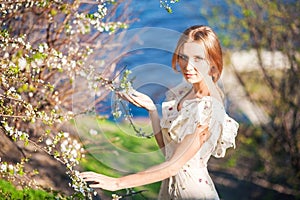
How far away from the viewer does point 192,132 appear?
1943mm

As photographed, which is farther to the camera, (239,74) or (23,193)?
(239,74)

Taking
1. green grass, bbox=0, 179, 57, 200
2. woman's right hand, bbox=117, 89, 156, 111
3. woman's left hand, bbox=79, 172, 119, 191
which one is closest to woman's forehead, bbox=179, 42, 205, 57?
woman's right hand, bbox=117, 89, 156, 111

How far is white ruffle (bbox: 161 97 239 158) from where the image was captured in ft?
6.45

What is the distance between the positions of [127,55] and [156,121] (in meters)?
1.98

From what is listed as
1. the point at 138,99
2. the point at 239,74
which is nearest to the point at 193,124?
the point at 138,99

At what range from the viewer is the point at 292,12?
4.68 m

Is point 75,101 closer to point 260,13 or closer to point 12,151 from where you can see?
point 12,151

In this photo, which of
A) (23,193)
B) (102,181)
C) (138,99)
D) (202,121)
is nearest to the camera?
(102,181)

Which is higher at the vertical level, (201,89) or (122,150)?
(201,89)

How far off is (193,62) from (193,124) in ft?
0.68

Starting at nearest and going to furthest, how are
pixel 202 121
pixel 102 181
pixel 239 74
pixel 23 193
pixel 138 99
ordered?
pixel 102 181
pixel 202 121
pixel 138 99
pixel 23 193
pixel 239 74

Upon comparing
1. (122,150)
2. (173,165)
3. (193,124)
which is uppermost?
(193,124)

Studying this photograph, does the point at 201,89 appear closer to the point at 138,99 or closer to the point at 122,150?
the point at 138,99

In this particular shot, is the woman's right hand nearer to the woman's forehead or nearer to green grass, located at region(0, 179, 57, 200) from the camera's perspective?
the woman's forehead
